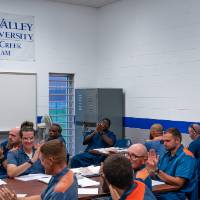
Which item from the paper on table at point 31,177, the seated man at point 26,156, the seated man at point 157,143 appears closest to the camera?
the paper on table at point 31,177

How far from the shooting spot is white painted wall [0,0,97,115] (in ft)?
25.1

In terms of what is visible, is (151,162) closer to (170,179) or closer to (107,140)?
(170,179)

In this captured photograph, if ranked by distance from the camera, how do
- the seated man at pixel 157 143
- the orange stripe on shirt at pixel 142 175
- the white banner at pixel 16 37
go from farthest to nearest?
the white banner at pixel 16 37
the seated man at pixel 157 143
the orange stripe on shirt at pixel 142 175

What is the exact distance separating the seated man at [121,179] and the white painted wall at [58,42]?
5.46 metres

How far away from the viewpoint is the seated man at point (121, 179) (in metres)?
2.33

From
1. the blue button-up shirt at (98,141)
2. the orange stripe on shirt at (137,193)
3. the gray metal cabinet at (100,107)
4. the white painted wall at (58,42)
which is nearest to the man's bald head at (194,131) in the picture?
the blue button-up shirt at (98,141)

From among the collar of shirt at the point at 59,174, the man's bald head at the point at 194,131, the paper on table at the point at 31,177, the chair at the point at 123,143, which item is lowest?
the paper on table at the point at 31,177

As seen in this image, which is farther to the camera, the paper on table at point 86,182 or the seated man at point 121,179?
the paper on table at point 86,182

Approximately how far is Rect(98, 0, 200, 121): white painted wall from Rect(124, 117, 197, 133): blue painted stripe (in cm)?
8

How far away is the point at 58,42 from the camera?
26.4ft

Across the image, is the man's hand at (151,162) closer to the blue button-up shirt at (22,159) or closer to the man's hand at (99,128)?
the blue button-up shirt at (22,159)

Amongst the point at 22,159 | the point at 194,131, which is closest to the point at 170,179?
the point at 22,159

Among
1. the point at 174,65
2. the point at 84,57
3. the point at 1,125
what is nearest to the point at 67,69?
the point at 84,57

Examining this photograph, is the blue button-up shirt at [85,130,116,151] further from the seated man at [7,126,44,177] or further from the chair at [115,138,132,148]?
the seated man at [7,126,44,177]
